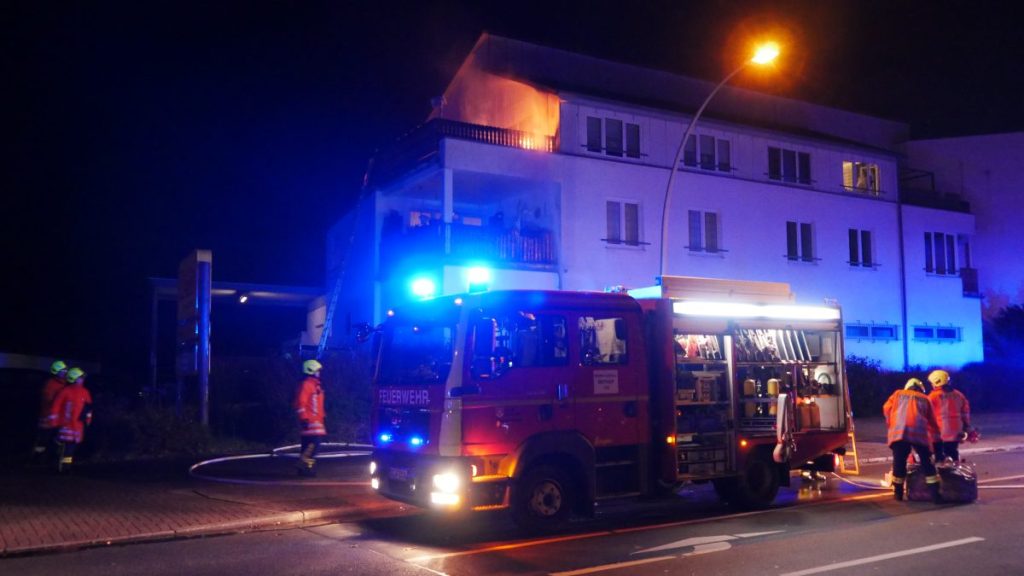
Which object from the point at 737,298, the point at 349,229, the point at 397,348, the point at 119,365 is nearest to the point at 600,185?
the point at 349,229

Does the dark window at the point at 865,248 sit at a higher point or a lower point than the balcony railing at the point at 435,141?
lower

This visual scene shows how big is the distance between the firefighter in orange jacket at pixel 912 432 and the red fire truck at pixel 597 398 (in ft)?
→ 2.62

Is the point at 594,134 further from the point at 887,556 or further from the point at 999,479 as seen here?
the point at 887,556

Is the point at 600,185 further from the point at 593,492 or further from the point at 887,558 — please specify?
the point at 887,558

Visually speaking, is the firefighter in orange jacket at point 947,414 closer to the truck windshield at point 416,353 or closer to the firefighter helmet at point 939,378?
the firefighter helmet at point 939,378

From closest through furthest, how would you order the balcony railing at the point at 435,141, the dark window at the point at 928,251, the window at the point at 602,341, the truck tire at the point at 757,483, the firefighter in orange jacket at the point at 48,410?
the window at the point at 602,341 < the truck tire at the point at 757,483 < the firefighter in orange jacket at the point at 48,410 < the balcony railing at the point at 435,141 < the dark window at the point at 928,251

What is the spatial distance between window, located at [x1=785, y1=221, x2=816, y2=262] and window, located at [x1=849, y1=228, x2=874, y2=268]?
1.91 metres

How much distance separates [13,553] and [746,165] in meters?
22.6

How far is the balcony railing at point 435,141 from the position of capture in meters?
21.9

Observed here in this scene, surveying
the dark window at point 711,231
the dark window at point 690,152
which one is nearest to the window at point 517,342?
the dark window at point 690,152

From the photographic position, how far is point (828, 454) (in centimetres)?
1186

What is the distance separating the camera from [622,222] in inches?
953

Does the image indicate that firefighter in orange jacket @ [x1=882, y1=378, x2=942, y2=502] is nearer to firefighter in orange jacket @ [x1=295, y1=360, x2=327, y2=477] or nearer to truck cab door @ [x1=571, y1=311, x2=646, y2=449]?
truck cab door @ [x1=571, y1=311, x2=646, y2=449]

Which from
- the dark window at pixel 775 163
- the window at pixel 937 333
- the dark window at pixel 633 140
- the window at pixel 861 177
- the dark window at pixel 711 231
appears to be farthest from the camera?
the window at pixel 937 333
